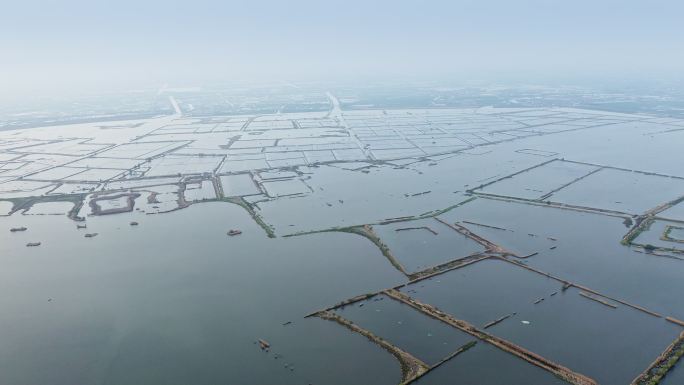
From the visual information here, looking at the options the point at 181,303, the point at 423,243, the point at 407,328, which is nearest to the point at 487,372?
the point at 407,328

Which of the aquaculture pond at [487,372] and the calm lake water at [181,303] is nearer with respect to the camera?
the aquaculture pond at [487,372]

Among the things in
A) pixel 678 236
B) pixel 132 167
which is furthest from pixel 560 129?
pixel 132 167

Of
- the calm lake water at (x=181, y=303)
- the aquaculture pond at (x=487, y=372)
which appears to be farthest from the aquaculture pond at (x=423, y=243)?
the aquaculture pond at (x=487, y=372)

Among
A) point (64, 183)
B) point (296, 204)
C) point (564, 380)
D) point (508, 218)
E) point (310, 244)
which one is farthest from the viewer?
point (64, 183)

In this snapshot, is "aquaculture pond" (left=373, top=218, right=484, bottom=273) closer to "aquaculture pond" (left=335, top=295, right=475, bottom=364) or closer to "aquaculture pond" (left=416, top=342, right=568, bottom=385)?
"aquaculture pond" (left=335, top=295, right=475, bottom=364)

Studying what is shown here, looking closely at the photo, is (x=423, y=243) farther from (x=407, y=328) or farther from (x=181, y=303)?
(x=181, y=303)

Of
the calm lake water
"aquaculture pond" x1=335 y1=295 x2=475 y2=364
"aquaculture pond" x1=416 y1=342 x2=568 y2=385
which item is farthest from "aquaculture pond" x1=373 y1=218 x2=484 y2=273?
"aquaculture pond" x1=416 y1=342 x2=568 y2=385

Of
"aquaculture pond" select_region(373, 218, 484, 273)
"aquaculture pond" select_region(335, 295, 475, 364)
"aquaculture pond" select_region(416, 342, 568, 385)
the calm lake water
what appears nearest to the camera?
"aquaculture pond" select_region(416, 342, 568, 385)

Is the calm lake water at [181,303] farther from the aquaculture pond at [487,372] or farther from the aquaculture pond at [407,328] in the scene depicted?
the aquaculture pond at [487,372]

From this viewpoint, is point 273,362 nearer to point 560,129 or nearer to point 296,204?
point 296,204

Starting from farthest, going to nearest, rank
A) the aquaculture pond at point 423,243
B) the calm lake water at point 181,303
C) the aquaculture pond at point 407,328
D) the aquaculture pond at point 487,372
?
1. the aquaculture pond at point 423,243
2. the aquaculture pond at point 407,328
3. the calm lake water at point 181,303
4. the aquaculture pond at point 487,372

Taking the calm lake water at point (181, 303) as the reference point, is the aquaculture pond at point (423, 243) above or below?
above
